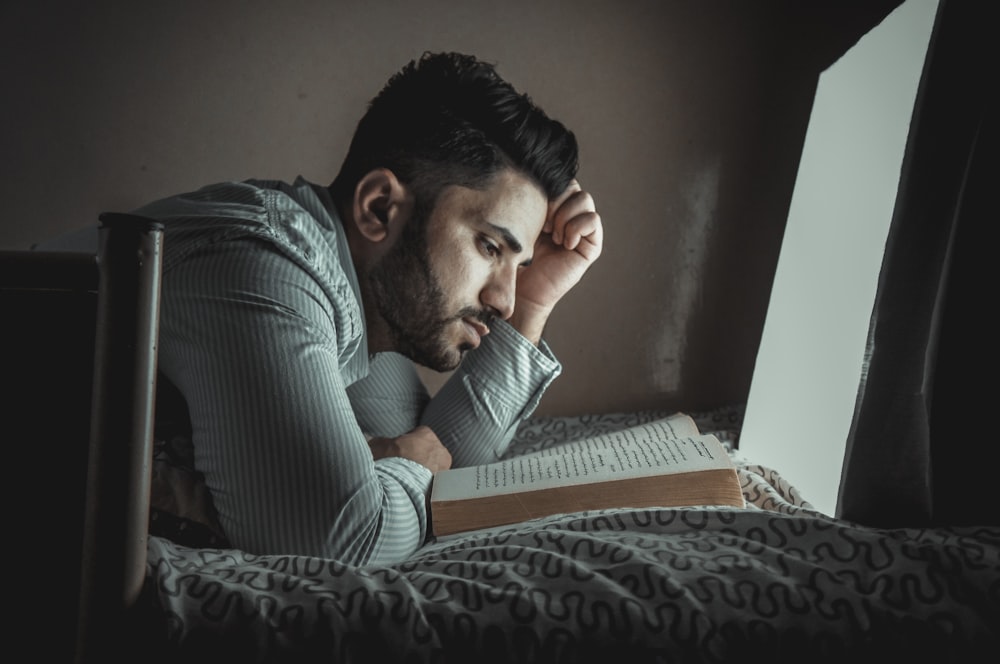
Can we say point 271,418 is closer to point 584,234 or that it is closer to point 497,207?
point 497,207

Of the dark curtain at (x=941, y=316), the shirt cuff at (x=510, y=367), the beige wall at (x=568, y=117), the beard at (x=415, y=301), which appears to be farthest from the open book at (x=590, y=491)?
the beige wall at (x=568, y=117)

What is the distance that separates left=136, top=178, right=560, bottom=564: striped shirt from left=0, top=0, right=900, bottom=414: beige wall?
93cm

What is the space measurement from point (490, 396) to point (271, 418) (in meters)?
0.65

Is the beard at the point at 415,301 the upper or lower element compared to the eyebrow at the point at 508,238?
lower

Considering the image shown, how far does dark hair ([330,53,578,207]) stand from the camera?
3.78 feet

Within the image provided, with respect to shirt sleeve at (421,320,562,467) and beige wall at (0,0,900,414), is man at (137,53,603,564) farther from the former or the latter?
beige wall at (0,0,900,414)

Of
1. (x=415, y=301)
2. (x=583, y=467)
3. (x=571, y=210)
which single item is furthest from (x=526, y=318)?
(x=583, y=467)

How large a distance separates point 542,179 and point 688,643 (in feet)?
2.94

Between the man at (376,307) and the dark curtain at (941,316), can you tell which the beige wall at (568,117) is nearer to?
the man at (376,307)

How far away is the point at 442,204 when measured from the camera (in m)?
1.13

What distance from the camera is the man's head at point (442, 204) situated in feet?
3.70

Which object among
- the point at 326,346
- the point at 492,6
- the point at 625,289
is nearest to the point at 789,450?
the point at 625,289

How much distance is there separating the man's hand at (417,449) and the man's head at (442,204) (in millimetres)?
135

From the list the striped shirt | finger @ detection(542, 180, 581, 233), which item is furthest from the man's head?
the striped shirt
